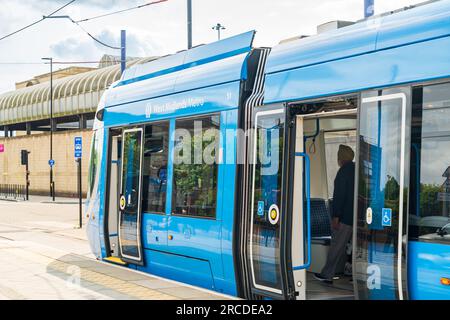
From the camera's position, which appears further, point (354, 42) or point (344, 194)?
point (344, 194)

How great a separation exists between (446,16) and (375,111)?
41.9 inches

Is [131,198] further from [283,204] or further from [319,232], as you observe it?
[283,204]

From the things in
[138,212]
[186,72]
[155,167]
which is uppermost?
[186,72]

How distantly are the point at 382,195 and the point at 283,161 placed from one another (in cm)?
172

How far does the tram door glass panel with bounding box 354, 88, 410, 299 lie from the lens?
6.49 meters

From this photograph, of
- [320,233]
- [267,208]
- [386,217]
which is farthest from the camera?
[320,233]

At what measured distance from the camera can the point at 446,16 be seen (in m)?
6.32

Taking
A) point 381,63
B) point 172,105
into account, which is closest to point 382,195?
point 381,63

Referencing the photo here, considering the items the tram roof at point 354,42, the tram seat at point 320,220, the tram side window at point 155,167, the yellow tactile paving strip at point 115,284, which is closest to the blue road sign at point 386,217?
the tram roof at point 354,42

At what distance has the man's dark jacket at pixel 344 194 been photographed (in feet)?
28.5

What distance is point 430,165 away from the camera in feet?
20.9

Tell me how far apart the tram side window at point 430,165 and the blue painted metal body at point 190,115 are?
2.98m

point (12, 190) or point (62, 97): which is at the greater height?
point (62, 97)
